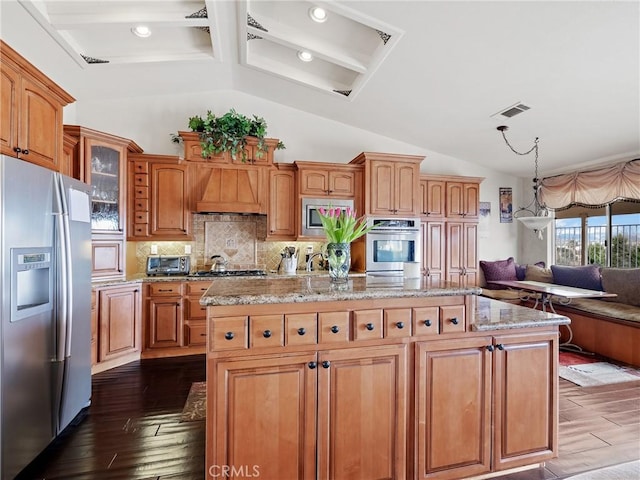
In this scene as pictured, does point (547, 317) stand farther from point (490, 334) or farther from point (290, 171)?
point (290, 171)

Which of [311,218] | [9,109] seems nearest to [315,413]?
[9,109]

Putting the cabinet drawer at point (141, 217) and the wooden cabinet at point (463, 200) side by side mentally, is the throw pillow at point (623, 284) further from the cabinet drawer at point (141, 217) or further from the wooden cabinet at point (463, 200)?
the cabinet drawer at point (141, 217)

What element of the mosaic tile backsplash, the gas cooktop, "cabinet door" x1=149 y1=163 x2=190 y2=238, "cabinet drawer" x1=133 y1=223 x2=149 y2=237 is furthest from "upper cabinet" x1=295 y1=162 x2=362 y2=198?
"cabinet drawer" x1=133 y1=223 x2=149 y2=237

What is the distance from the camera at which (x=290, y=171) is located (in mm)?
4324

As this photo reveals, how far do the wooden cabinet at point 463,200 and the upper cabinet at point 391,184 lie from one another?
803 mm

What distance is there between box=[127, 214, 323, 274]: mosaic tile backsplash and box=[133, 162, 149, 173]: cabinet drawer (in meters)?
0.82

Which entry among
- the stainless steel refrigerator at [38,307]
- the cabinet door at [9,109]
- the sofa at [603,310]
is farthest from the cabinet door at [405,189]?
the cabinet door at [9,109]

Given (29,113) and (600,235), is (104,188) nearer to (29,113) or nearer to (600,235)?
(29,113)

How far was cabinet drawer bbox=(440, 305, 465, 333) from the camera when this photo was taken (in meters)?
1.67

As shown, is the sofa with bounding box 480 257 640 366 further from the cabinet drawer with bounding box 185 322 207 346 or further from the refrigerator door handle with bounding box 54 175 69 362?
the refrigerator door handle with bounding box 54 175 69 362

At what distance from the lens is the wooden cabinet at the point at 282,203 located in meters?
4.25

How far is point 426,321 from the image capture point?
1646 mm

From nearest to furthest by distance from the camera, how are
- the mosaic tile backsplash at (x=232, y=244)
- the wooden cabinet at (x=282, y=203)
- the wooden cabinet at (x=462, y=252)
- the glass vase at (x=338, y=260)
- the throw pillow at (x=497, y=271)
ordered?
the glass vase at (x=338, y=260), the wooden cabinet at (x=282, y=203), the mosaic tile backsplash at (x=232, y=244), the wooden cabinet at (x=462, y=252), the throw pillow at (x=497, y=271)

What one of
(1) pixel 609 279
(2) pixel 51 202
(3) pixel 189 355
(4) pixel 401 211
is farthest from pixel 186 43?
(1) pixel 609 279
